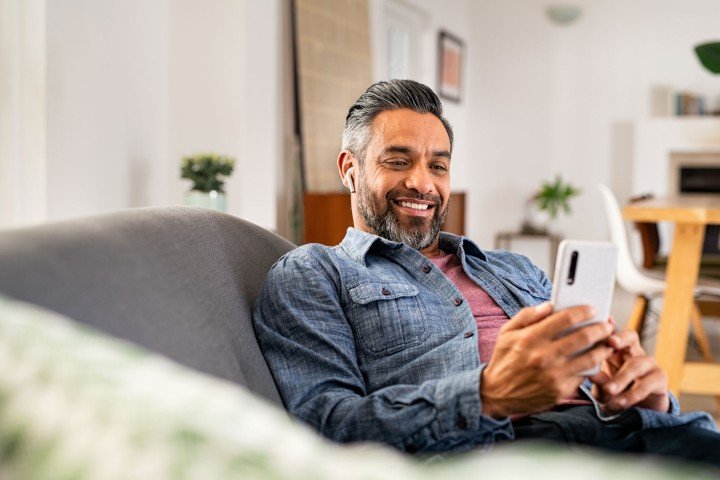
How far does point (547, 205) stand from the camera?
7996 millimetres

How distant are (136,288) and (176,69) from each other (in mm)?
3147

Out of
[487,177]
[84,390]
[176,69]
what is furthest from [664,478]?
[487,177]

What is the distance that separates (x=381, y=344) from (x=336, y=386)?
0.45ft

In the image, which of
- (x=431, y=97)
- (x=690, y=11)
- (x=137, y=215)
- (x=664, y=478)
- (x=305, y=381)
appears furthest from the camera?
(x=690, y=11)

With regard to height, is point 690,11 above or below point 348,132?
above

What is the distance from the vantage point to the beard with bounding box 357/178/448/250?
1.74 m

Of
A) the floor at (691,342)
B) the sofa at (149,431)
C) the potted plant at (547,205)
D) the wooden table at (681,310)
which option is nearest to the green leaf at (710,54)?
the wooden table at (681,310)

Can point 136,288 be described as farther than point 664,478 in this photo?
Yes

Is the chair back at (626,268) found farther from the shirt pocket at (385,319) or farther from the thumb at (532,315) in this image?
the thumb at (532,315)

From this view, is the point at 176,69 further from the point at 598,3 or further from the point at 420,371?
the point at 598,3

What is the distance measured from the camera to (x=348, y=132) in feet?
6.13

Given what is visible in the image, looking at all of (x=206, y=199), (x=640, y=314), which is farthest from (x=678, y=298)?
(x=206, y=199)

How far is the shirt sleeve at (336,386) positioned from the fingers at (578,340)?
122 mm

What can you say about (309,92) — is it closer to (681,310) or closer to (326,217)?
(326,217)
